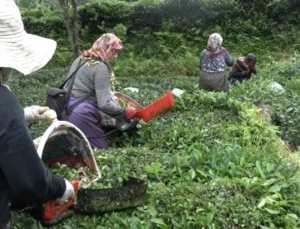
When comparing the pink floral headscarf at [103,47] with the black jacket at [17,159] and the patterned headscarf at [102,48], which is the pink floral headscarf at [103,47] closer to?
the patterned headscarf at [102,48]

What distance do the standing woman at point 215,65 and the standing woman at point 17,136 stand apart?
284 inches

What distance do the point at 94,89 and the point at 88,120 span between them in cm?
34

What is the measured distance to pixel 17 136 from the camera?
2.37m

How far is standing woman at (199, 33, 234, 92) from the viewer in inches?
388

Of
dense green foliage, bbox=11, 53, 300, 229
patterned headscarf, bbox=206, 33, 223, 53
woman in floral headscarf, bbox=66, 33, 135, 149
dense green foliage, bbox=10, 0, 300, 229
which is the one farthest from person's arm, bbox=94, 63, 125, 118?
patterned headscarf, bbox=206, 33, 223, 53

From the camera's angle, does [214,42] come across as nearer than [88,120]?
No

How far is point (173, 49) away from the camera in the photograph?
18.7m

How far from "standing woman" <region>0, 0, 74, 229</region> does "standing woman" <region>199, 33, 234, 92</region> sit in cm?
721

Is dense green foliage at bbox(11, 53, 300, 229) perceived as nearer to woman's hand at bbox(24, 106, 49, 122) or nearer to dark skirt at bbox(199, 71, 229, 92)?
woman's hand at bbox(24, 106, 49, 122)

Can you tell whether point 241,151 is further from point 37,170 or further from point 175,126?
point 37,170

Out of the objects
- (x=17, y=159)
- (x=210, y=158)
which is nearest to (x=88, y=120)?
(x=210, y=158)

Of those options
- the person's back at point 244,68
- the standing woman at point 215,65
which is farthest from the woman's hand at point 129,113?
the person's back at point 244,68

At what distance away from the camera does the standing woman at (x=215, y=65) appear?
9852 millimetres

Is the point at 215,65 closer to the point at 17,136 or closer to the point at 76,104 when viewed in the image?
the point at 76,104
